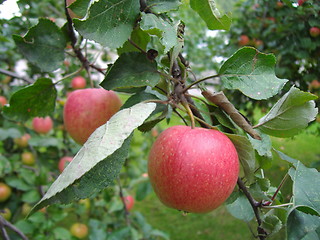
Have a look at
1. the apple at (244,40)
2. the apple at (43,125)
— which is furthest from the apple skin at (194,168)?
the apple at (244,40)

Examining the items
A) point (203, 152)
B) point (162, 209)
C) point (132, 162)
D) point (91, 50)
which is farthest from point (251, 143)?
point (162, 209)

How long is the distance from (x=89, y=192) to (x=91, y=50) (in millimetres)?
2015

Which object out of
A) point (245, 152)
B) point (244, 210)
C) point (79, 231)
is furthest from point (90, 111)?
point (79, 231)

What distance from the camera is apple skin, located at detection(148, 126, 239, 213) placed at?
586 mm

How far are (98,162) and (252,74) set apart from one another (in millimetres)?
335

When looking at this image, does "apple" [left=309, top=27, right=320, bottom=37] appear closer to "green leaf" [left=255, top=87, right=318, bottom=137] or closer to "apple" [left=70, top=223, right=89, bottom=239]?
"green leaf" [left=255, top=87, right=318, bottom=137]

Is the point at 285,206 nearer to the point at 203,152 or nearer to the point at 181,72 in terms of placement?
the point at 203,152

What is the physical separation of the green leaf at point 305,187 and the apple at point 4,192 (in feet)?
5.01

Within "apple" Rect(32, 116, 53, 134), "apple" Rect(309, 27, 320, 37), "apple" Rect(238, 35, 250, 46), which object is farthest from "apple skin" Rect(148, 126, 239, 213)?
"apple" Rect(238, 35, 250, 46)

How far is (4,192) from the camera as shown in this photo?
172cm

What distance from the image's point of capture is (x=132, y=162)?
2.16 meters

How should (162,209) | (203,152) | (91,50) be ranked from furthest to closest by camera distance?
(162,209) < (91,50) < (203,152)

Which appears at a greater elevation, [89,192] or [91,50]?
[89,192]

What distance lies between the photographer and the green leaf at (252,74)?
1.98 ft
